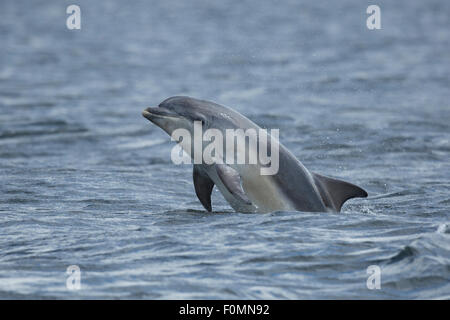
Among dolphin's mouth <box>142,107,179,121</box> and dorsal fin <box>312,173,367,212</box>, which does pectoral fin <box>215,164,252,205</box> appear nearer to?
dolphin's mouth <box>142,107,179,121</box>

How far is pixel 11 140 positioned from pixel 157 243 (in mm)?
9876

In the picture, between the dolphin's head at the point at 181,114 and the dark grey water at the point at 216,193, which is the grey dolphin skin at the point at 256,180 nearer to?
the dolphin's head at the point at 181,114

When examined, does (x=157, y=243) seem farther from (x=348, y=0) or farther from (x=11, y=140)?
(x=348, y=0)

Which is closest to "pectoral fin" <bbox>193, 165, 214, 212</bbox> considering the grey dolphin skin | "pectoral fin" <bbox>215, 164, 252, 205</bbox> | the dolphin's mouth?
the grey dolphin skin

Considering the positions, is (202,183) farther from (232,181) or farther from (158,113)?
(158,113)

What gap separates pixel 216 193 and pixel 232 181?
10.5 feet

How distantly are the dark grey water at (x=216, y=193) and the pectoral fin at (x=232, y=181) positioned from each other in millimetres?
335

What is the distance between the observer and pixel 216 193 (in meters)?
14.1

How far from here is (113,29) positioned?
55.5m

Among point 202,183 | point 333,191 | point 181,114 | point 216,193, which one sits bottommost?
point 216,193

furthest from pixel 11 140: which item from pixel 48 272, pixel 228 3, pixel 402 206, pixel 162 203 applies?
pixel 228 3

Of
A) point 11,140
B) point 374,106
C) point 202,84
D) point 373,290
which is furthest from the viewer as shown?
point 202,84

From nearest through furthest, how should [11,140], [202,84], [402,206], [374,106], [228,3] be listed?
[402,206], [11,140], [374,106], [202,84], [228,3]

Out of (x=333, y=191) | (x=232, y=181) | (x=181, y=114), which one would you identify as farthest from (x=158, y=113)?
(x=333, y=191)
